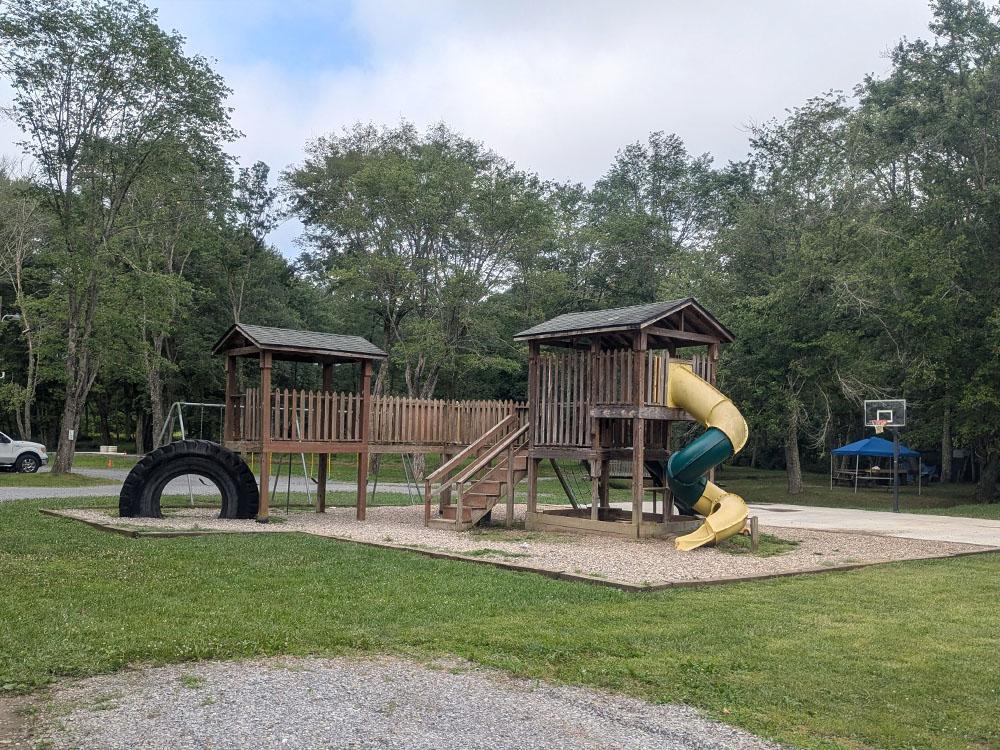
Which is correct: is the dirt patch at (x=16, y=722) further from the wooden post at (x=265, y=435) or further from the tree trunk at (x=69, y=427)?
the tree trunk at (x=69, y=427)

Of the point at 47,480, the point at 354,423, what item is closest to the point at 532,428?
the point at 354,423

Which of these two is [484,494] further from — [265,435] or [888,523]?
[888,523]

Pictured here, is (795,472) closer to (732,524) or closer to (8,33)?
(732,524)

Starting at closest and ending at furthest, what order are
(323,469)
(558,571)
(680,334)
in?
(558,571) → (680,334) → (323,469)

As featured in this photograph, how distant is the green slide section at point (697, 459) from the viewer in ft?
44.4

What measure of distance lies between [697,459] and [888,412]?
46.0 ft

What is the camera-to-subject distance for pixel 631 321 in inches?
572

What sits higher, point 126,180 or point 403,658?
point 126,180

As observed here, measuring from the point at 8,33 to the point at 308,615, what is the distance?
24.5 m

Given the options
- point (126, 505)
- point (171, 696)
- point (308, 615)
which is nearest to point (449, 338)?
point (126, 505)

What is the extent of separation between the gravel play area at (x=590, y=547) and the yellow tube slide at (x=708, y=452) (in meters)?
0.37

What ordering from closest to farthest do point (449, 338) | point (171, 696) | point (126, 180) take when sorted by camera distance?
1. point (171, 696)
2. point (126, 180)
3. point (449, 338)

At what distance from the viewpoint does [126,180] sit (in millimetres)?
28000

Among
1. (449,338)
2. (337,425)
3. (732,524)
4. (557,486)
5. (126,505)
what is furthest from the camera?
(449,338)
